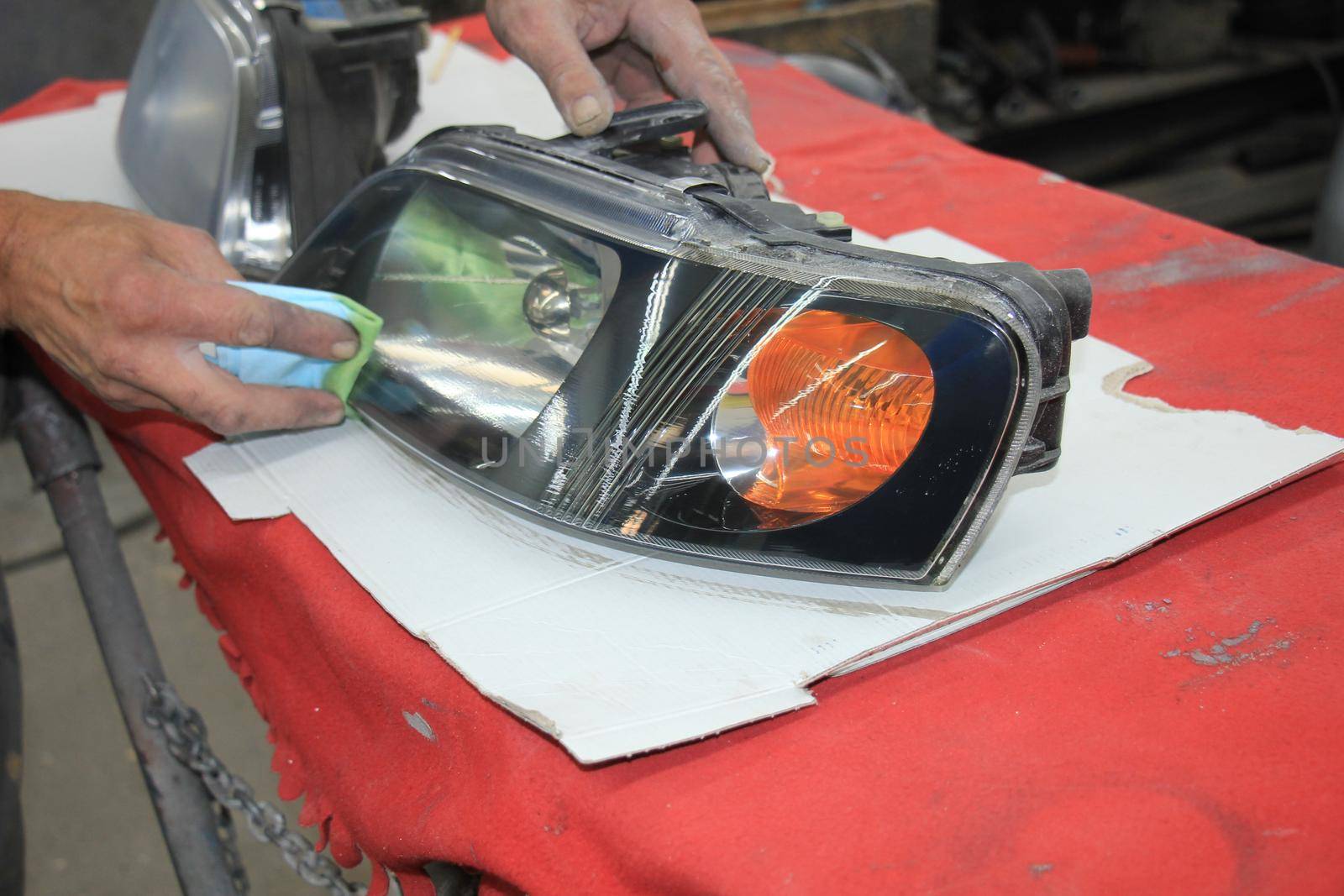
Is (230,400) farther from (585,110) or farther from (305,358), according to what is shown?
(585,110)

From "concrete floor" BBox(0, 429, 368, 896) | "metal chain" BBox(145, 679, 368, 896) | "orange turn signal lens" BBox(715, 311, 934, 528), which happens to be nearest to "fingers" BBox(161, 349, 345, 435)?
"metal chain" BBox(145, 679, 368, 896)

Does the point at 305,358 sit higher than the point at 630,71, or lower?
lower

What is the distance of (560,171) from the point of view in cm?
80

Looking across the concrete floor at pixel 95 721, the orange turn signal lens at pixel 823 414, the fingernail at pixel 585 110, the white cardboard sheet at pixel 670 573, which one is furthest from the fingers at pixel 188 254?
the concrete floor at pixel 95 721

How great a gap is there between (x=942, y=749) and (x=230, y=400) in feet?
1.95

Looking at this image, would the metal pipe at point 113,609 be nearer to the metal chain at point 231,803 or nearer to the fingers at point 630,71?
the metal chain at point 231,803

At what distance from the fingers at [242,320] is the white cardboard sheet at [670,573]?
0.44 feet

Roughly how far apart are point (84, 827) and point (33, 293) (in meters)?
1.15

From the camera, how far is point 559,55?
102cm

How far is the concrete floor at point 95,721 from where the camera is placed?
1.61 meters

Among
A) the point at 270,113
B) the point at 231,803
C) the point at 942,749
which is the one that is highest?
the point at 270,113

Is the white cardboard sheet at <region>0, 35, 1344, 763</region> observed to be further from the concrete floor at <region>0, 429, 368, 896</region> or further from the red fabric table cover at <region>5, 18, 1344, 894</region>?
the concrete floor at <region>0, 429, 368, 896</region>

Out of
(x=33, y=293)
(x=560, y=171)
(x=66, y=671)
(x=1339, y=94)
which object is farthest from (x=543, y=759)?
(x=1339, y=94)

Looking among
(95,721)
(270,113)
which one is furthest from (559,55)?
(95,721)
